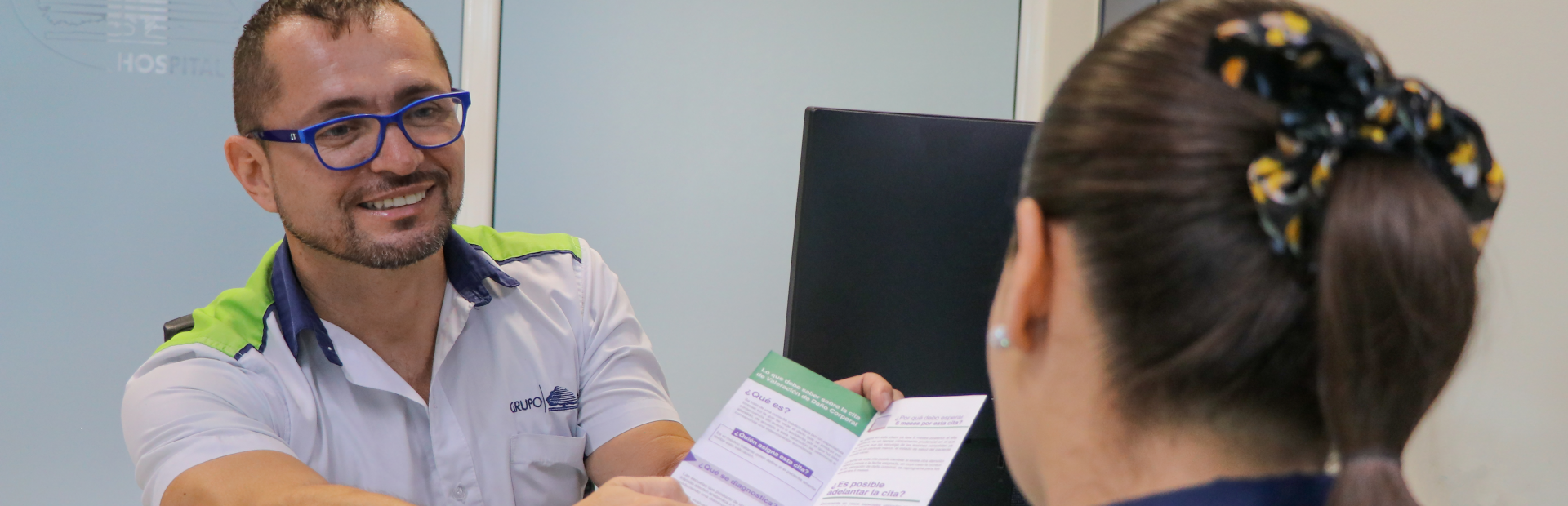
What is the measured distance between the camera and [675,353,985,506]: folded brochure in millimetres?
1024

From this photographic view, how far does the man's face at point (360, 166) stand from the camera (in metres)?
1.35

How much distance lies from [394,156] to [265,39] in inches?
10.1

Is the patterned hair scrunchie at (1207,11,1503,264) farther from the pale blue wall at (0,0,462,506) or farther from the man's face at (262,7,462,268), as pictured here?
the pale blue wall at (0,0,462,506)

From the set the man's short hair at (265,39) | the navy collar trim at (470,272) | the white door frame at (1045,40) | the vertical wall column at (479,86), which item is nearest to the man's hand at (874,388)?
the navy collar trim at (470,272)

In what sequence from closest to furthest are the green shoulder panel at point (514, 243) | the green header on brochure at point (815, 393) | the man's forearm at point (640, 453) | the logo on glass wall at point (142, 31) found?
the green header on brochure at point (815, 393) < the man's forearm at point (640, 453) < the green shoulder panel at point (514, 243) < the logo on glass wall at point (142, 31)

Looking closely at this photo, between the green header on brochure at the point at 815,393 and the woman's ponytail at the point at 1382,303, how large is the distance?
68 cm

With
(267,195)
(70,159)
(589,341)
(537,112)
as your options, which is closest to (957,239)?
(589,341)

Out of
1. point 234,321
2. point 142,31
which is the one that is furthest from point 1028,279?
point 142,31

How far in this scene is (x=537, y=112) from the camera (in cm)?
225

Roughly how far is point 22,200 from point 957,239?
1955 mm

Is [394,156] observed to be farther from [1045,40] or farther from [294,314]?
[1045,40]

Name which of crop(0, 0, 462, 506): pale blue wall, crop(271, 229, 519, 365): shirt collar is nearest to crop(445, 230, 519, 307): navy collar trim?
crop(271, 229, 519, 365): shirt collar

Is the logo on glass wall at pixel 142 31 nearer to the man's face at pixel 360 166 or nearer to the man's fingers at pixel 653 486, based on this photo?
the man's face at pixel 360 166

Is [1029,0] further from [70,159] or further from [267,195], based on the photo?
[70,159]
